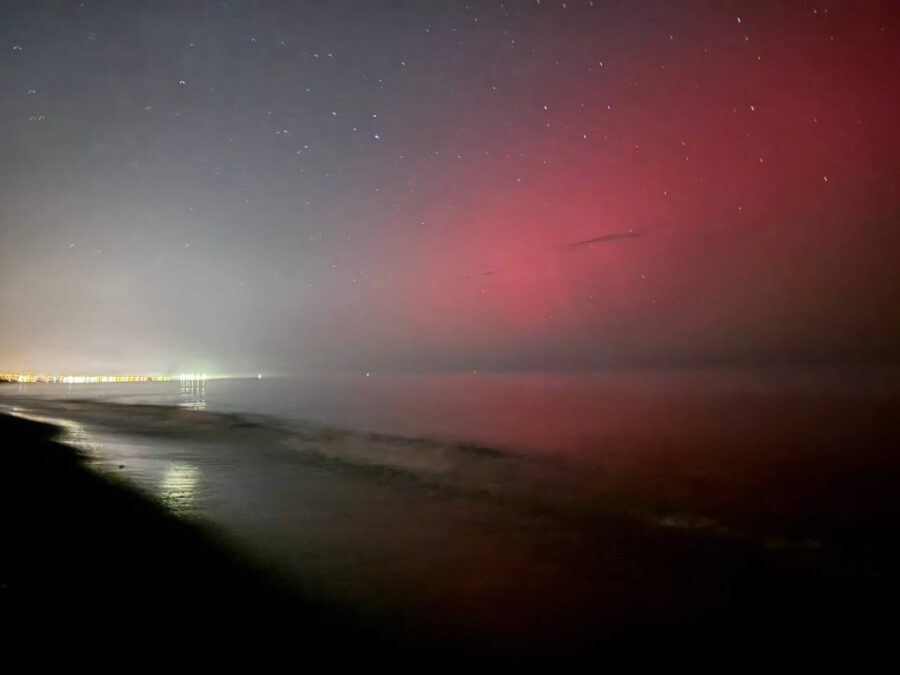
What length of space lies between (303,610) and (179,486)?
291 inches

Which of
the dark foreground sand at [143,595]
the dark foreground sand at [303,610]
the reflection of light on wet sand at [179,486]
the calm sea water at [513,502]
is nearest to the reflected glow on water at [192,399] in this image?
the calm sea water at [513,502]

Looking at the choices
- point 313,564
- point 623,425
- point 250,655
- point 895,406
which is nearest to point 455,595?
point 313,564

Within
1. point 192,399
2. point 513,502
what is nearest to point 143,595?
point 513,502

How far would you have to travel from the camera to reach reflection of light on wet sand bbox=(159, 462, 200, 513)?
10336 millimetres

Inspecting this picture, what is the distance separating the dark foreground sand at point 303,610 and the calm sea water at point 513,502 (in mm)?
291

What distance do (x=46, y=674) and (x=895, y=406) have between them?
43.8 metres

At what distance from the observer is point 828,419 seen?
29094 mm

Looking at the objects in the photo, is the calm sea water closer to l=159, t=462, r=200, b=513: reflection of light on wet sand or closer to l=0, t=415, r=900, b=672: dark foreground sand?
l=159, t=462, r=200, b=513: reflection of light on wet sand

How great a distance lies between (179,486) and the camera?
12062 mm

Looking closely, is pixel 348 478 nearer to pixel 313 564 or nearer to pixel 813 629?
pixel 313 564

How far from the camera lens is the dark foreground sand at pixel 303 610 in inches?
202

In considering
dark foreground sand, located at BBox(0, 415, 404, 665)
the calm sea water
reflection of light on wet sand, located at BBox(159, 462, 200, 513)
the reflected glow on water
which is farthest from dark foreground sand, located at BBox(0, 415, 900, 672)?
the reflected glow on water

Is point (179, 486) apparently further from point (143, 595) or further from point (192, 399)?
point (192, 399)

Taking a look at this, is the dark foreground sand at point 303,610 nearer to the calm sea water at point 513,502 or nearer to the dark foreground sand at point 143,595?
the dark foreground sand at point 143,595
